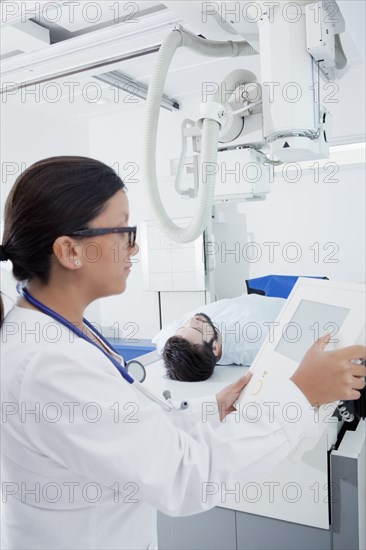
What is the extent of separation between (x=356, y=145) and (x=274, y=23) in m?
2.65

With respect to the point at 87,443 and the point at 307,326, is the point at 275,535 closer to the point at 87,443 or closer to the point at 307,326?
the point at 307,326

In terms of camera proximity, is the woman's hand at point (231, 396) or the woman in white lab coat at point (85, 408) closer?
the woman in white lab coat at point (85, 408)

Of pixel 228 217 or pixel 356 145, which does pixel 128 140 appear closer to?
pixel 228 217

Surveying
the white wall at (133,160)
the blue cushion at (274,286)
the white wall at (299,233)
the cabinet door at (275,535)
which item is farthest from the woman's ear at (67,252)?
the white wall at (133,160)

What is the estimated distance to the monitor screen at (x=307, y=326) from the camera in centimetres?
88

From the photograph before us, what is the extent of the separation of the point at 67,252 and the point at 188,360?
1.11 meters

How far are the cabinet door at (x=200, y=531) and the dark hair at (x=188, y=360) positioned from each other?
19.6 inches

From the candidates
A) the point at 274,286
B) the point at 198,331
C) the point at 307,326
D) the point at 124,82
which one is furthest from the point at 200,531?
the point at 124,82

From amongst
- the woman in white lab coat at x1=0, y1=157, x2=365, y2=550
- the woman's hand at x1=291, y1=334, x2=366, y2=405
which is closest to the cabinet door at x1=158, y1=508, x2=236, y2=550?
the woman in white lab coat at x1=0, y1=157, x2=365, y2=550

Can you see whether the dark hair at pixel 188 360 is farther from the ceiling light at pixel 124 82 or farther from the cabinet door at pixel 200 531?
the ceiling light at pixel 124 82

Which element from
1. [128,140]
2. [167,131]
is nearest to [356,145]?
[167,131]

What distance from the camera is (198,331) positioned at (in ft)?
6.41

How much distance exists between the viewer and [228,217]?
12.6ft

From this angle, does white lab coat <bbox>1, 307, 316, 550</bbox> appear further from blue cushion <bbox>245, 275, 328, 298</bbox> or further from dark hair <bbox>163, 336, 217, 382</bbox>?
blue cushion <bbox>245, 275, 328, 298</bbox>
